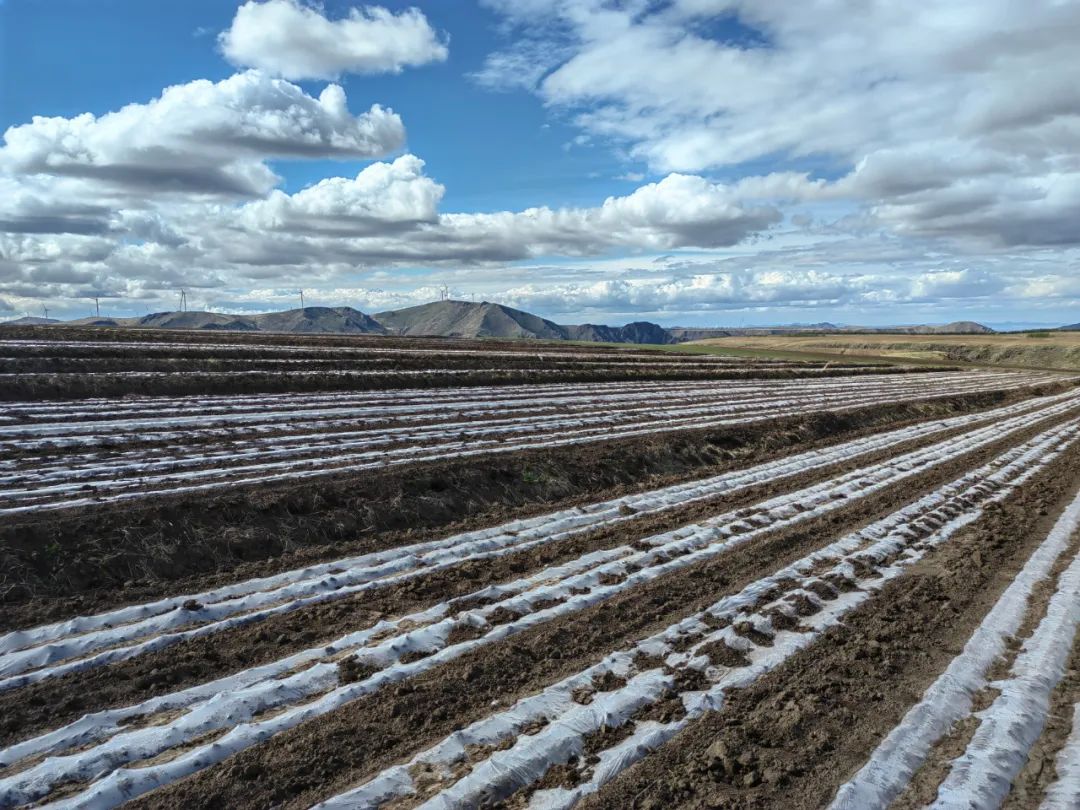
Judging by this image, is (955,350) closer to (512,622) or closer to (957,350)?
(957,350)

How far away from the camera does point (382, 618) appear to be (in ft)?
26.7

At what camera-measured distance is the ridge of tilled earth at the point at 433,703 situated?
17.0 feet

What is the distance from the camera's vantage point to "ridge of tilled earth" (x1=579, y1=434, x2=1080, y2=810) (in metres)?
5.25

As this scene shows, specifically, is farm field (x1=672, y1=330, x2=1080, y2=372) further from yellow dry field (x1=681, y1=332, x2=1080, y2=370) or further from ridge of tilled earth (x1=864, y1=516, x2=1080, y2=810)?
ridge of tilled earth (x1=864, y1=516, x2=1080, y2=810)

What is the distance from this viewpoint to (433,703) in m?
6.34

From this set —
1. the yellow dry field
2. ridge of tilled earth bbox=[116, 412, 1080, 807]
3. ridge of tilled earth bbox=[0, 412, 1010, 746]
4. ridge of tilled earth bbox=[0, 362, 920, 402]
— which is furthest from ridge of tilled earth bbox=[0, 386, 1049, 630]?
the yellow dry field

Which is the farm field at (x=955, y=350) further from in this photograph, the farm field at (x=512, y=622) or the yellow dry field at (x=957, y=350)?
the farm field at (x=512, y=622)

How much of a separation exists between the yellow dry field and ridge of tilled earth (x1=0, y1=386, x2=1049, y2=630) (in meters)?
85.2

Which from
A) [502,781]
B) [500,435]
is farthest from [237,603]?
[500,435]

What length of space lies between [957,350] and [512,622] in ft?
424

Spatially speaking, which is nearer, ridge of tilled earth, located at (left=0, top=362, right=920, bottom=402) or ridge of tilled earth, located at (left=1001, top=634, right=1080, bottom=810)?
ridge of tilled earth, located at (left=1001, top=634, right=1080, bottom=810)

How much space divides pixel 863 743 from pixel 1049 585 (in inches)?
241

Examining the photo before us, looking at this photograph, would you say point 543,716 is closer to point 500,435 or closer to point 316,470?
point 316,470

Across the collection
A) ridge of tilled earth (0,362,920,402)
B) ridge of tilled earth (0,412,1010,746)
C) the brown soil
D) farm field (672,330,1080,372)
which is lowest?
ridge of tilled earth (0,412,1010,746)
